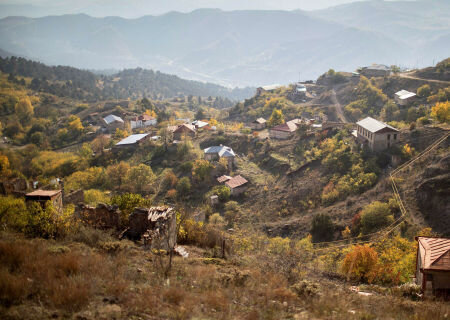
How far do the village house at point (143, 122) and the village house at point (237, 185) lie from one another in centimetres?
4505

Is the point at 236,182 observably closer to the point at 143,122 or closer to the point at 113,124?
the point at 143,122

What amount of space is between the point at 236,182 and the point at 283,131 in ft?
49.9

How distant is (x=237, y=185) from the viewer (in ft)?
136

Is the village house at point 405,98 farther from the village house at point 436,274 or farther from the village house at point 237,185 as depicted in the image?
the village house at point 436,274

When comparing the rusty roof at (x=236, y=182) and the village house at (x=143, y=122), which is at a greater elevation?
the village house at (x=143, y=122)

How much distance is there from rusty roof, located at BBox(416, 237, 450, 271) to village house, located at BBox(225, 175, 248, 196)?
26.5 metres

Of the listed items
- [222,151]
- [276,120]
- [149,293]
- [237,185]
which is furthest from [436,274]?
[276,120]

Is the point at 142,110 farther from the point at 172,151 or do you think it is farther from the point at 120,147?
the point at 172,151

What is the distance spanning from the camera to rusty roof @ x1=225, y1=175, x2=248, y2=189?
41531 mm

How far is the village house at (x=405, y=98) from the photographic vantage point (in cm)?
5353

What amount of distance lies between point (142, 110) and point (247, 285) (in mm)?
93666

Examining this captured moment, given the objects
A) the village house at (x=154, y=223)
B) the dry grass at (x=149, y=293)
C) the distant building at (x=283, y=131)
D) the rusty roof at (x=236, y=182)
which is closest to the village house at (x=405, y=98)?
the distant building at (x=283, y=131)

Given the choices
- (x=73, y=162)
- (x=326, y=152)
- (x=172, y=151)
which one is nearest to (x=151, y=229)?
(x=326, y=152)

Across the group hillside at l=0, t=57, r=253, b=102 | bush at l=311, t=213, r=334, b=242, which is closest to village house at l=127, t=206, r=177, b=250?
bush at l=311, t=213, r=334, b=242
